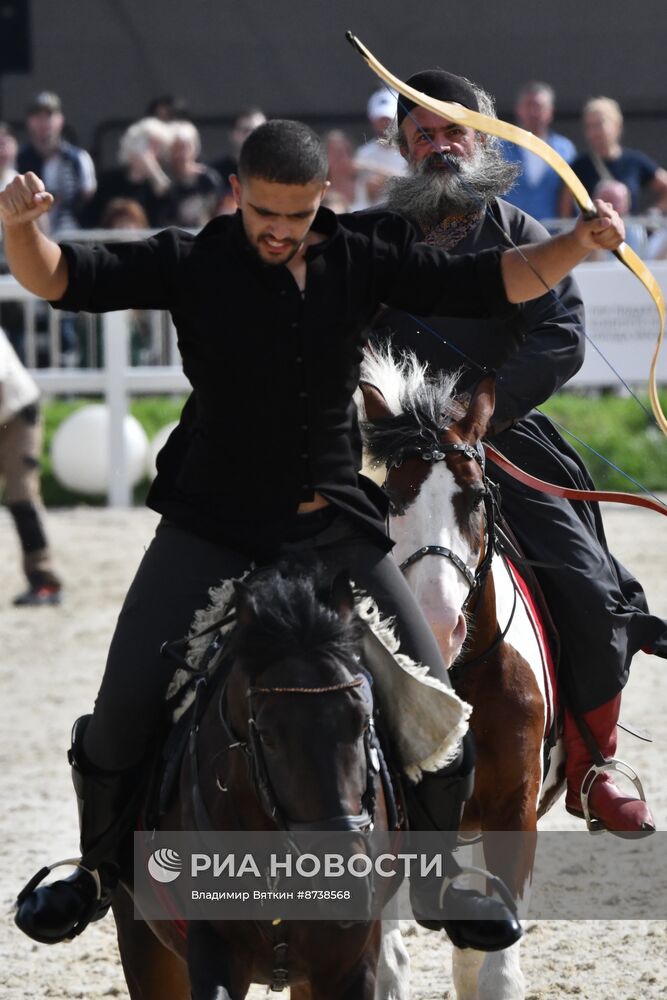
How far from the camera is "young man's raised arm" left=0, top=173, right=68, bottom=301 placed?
3318 millimetres

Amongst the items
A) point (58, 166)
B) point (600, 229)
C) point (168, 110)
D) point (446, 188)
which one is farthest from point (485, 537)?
point (168, 110)

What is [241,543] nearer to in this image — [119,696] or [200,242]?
[119,696]

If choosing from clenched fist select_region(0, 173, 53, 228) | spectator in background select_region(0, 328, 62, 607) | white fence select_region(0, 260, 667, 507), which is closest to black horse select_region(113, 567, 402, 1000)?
clenched fist select_region(0, 173, 53, 228)

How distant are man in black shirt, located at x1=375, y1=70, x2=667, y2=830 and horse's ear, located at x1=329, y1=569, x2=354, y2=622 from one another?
1520 mm

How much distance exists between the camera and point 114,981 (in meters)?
5.27

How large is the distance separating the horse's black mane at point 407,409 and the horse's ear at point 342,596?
37.0 inches

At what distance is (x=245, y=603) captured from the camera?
3.46 m

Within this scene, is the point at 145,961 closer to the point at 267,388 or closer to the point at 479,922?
the point at 479,922

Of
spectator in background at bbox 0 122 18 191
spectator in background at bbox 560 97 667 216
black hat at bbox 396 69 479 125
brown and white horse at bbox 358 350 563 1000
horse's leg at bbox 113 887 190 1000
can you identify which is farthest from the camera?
spectator in background at bbox 0 122 18 191

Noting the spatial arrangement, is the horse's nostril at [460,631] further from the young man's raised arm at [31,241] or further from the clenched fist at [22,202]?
the clenched fist at [22,202]

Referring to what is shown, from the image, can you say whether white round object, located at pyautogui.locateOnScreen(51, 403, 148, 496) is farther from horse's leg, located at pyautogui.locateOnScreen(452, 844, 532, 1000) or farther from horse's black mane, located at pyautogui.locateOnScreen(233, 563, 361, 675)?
horse's black mane, located at pyautogui.locateOnScreen(233, 563, 361, 675)

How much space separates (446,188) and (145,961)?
2.41 metres

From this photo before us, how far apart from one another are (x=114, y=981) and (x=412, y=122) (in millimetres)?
2861

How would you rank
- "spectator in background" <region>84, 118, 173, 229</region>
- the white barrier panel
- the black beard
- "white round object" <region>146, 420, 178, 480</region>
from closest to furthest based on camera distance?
the black beard < the white barrier panel < "white round object" <region>146, 420, 178, 480</region> < "spectator in background" <region>84, 118, 173, 229</region>
